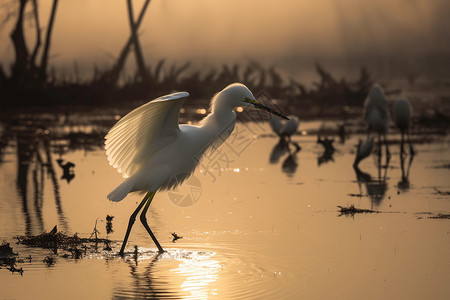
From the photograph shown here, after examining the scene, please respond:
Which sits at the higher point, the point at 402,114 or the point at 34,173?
the point at 402,114

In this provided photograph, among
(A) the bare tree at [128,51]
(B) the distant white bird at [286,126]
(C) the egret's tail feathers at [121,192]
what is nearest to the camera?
(C) the egret's tail feathers at [121,192]

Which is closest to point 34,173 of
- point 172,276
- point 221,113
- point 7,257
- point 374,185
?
point 374,185

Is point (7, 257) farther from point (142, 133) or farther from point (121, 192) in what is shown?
point (142, 133)

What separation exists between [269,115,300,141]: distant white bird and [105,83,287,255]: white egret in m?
9.36

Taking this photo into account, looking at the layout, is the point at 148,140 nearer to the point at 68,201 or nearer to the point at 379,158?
the point at 68,201

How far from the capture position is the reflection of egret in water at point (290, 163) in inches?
498

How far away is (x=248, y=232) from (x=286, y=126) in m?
9.35

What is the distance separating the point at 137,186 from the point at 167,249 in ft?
2.10

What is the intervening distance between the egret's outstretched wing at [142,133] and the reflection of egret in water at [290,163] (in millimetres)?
4937

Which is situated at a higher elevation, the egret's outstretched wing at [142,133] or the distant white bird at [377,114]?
the distant white bird at [377,114]

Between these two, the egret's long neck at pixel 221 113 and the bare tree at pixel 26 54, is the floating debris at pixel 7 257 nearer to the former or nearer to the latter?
the egret's long neck at pixel 221 113

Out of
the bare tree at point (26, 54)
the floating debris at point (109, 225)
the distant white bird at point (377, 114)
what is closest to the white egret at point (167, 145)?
the floating debris at point (109, 225)

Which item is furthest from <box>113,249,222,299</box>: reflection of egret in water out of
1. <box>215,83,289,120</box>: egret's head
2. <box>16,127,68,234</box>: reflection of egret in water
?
<box>16,127,68,234</box>: reflection of egret in water

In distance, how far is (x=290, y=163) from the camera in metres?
13.7
